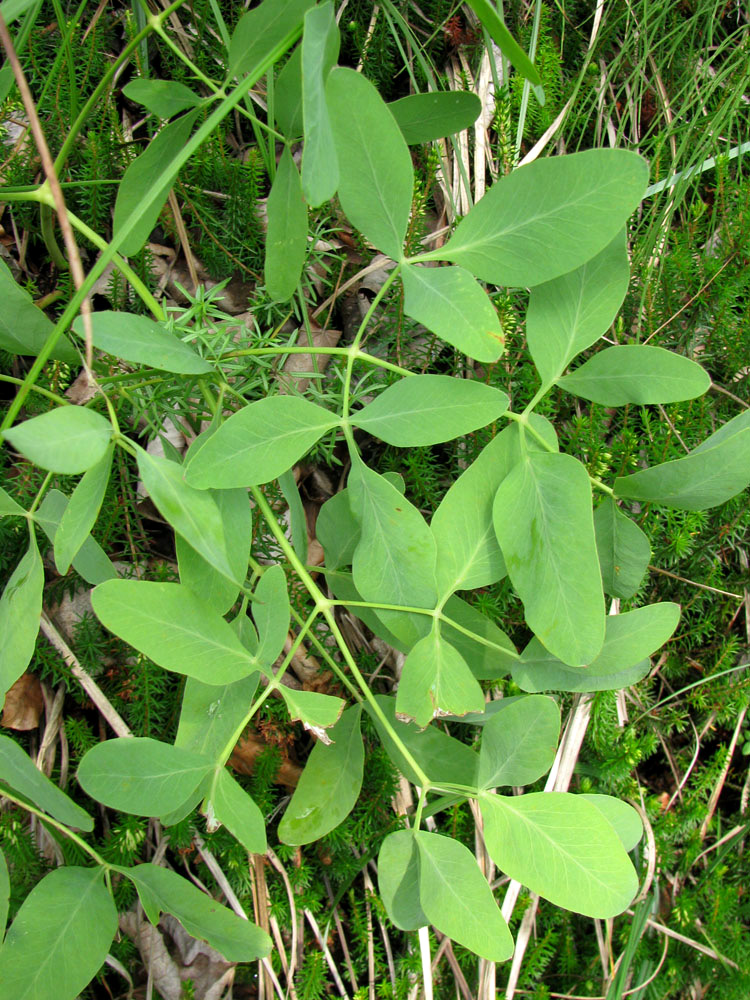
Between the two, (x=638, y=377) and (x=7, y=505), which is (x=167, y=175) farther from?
(x=638, y=377)

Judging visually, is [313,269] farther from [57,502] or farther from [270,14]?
[57,502]

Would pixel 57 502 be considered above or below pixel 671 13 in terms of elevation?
below

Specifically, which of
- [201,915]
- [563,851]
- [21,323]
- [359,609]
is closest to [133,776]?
[201,915]

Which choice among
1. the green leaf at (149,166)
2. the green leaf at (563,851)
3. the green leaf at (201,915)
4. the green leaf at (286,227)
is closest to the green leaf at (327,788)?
the green leaf at (201,915)

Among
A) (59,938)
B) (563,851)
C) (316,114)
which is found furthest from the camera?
(59,938)

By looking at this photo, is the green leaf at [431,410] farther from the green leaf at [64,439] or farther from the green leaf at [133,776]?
the green leaf at [133,776]

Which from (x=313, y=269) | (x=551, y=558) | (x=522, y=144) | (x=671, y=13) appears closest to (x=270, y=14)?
(x=313, y=269)

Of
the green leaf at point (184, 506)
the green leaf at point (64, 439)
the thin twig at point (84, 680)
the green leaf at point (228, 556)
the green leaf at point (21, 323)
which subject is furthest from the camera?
the thin twig at point (84, 680)
